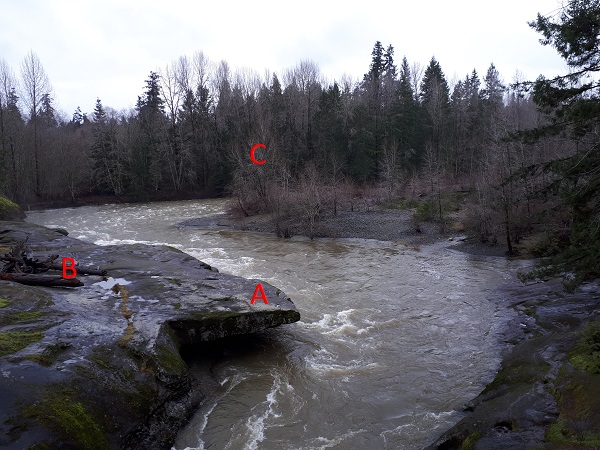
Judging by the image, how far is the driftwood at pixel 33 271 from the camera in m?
11.1

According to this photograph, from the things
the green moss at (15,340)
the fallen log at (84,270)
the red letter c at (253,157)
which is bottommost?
the green moss at (15,340)

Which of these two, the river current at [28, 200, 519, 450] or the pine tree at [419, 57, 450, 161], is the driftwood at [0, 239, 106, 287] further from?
the pine tree at [419, 57, 450, 161]

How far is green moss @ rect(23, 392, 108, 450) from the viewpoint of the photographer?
19.5 feet

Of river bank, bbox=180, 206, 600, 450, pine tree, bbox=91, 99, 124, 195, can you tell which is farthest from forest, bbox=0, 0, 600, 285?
river bank, bbox=180, 206, 600, 450

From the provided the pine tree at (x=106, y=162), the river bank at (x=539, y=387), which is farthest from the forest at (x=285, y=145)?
the river bank at (x=539, y=387)

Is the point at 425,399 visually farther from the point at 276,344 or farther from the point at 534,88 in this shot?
the point at 534,88

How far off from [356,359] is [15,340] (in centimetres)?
746

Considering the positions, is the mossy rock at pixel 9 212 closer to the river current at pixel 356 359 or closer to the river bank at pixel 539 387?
the river current at pixel 356 359

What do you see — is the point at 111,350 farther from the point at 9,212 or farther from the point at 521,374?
the point at 9,212

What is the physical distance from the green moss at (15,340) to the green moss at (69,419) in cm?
149

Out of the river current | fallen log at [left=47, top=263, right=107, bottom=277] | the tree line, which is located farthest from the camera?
the tree line

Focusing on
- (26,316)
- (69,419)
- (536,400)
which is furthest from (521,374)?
(26,316)

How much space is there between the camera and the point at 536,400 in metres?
7.05

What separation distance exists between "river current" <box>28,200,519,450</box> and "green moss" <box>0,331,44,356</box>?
3301 millimetres
